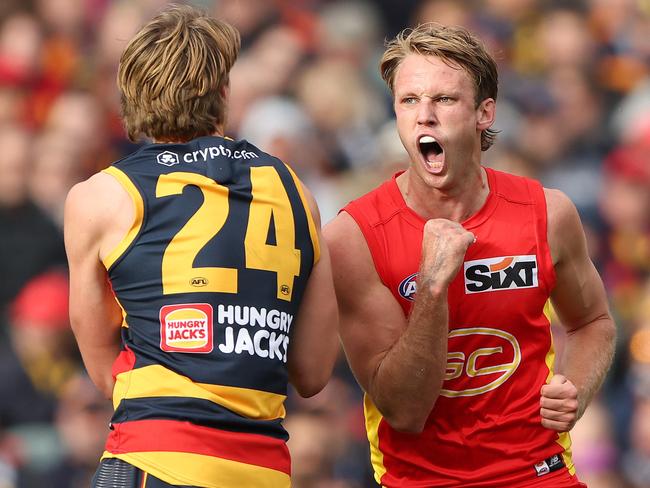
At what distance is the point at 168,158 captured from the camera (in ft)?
11.8

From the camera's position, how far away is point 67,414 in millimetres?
7648

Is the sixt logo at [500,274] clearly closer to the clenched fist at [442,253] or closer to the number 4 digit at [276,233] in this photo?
the clenched fist at [442,253]

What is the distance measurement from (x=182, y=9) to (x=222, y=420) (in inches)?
52.4

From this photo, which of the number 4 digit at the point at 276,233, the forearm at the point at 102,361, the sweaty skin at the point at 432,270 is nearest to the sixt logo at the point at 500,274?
the sweaty skin at the point at 432,270

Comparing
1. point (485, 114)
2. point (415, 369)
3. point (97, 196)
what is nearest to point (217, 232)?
point (97, 196)

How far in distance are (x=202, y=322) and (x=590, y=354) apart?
1.81 metres

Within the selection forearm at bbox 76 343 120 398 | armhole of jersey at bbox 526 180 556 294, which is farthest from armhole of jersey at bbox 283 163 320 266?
armhole of jersey at bbox 526 180 556 294

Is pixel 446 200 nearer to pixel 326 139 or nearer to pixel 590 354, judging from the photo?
pixel 590 354

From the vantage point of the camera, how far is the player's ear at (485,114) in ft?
14.3

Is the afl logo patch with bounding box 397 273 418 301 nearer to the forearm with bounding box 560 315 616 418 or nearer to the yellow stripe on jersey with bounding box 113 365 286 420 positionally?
the forearm with bounding box 560 315 616 418

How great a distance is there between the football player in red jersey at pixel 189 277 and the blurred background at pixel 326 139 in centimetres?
374

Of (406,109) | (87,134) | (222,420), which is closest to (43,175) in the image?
(87,134)

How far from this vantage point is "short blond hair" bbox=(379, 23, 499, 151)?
427 cm

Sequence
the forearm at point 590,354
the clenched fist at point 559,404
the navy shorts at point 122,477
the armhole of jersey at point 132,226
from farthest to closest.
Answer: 1. the forearm at point 590,354
2. the clenched fist at point 559,404
3. the armhole of jersey at point 132,226
4. the navy shorts at point 122,477
